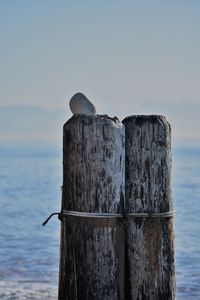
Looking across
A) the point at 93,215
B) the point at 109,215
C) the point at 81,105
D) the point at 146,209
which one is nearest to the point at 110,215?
the point at 109,215

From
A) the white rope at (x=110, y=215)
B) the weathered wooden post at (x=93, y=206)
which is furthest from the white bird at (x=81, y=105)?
the white rope at (x=110, y=215)

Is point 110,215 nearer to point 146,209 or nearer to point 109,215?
point 109,215

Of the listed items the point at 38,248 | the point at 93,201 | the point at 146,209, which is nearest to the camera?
the point at 93,201

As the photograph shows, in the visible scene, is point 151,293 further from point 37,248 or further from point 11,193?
point 11,193

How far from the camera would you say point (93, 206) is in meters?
4.93

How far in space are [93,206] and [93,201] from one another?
33 millimetres

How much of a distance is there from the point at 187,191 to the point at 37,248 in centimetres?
1829

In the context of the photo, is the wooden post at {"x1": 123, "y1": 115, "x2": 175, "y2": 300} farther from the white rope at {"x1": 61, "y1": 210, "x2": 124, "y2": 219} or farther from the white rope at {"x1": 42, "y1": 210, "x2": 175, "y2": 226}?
the white rope at {"x1": 61, "y1": 210, "x2": 124, "y2": 219}

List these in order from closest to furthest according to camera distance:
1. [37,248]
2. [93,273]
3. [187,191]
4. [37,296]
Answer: [93,273] → [37,296] → [37,248] → [187,191]

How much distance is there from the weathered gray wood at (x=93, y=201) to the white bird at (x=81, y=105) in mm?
162

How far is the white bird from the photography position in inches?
203

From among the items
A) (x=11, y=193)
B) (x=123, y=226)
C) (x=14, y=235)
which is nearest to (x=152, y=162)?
(x=123, y=226)

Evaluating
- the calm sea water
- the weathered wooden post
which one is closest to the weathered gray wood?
the weathered wooden post

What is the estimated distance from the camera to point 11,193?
28703 millimetres
